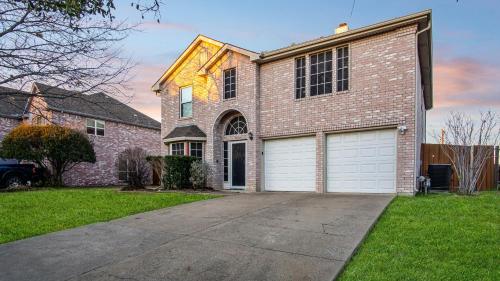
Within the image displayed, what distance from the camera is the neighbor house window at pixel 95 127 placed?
881 inches

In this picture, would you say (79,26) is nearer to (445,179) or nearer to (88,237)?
(88,237)

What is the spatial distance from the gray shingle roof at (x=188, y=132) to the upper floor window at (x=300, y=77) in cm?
490

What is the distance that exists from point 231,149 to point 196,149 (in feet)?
5.99

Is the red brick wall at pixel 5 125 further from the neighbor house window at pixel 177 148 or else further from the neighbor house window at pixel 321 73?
the neighbor house window at pixel 321 73

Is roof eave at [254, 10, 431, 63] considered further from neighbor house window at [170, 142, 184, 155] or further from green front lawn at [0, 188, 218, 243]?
green front lawn at [0, 188, 218, 243]

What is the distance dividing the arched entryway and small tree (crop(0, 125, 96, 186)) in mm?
8370

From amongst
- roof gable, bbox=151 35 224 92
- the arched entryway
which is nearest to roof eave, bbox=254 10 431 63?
the arched entryway

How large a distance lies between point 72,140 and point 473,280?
752 inches

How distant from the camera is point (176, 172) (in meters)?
14.2

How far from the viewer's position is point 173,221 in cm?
728

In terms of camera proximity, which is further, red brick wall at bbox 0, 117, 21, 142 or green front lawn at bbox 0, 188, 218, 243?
red brick wall at bbox 0, 117, 21, 142

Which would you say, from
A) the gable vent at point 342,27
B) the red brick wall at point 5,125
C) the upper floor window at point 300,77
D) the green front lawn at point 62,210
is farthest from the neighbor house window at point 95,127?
A: the gable vent at point 342,27

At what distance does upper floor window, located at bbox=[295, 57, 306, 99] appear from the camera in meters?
12.9

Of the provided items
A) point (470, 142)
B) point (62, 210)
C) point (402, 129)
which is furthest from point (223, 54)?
point (470, 142)
